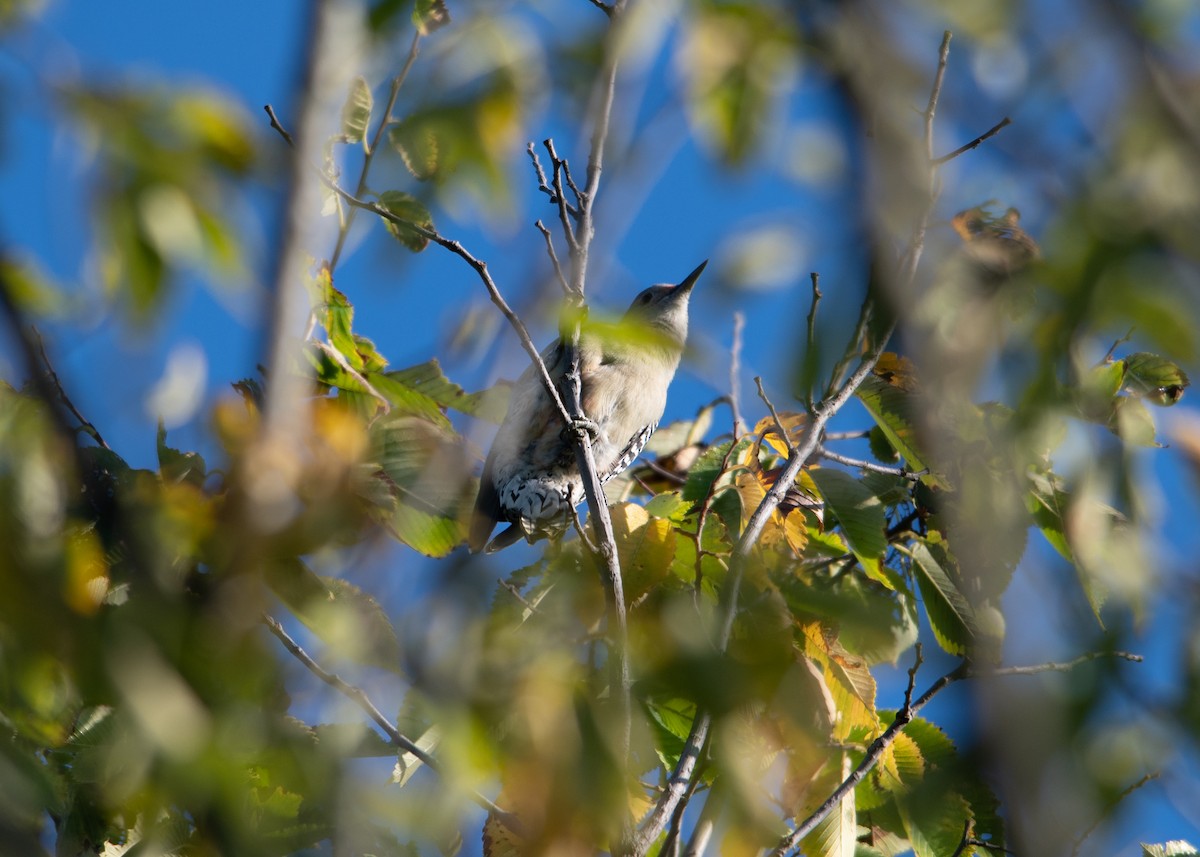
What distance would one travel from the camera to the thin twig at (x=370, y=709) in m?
2.11

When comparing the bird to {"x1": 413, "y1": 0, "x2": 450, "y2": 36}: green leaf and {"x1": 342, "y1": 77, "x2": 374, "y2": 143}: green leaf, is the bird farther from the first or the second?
{"x1": 342, "y1": 77, "x2": 374, "y2": 143}: green leaf

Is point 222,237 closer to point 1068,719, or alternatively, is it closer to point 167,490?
point 167,490

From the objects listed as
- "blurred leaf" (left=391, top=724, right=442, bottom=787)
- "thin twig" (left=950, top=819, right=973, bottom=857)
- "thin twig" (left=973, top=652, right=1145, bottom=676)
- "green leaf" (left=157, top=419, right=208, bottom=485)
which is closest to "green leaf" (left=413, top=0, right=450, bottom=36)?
"green leaf" (left=157, top=419, right=208, bottom=485)

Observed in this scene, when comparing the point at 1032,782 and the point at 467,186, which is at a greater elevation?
the point at 467,186

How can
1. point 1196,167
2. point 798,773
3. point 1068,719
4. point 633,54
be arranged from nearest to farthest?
point 1196,167 < point 1068,719 < point 633,54 < point 798,773

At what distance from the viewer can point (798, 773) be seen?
3.05 metres

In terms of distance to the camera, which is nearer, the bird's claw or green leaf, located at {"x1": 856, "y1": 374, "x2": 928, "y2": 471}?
green leaf, located at {"x1": 856, "y1": 374, "x2": 928, "y2": 471}

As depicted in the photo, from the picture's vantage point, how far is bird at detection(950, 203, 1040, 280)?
6.81 ft

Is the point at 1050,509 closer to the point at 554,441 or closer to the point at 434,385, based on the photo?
the point at 434,385

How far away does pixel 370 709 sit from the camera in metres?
2.46

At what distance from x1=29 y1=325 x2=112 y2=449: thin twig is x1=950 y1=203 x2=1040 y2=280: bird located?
5.51 feet

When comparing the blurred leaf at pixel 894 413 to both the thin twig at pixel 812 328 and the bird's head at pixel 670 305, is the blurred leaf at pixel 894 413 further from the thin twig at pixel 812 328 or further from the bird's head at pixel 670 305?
the bird's head at pixel 670 305

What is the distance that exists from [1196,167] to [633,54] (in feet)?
4.70

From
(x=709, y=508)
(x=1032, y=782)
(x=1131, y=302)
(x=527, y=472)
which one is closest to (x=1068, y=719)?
(x=1032, y=782)
